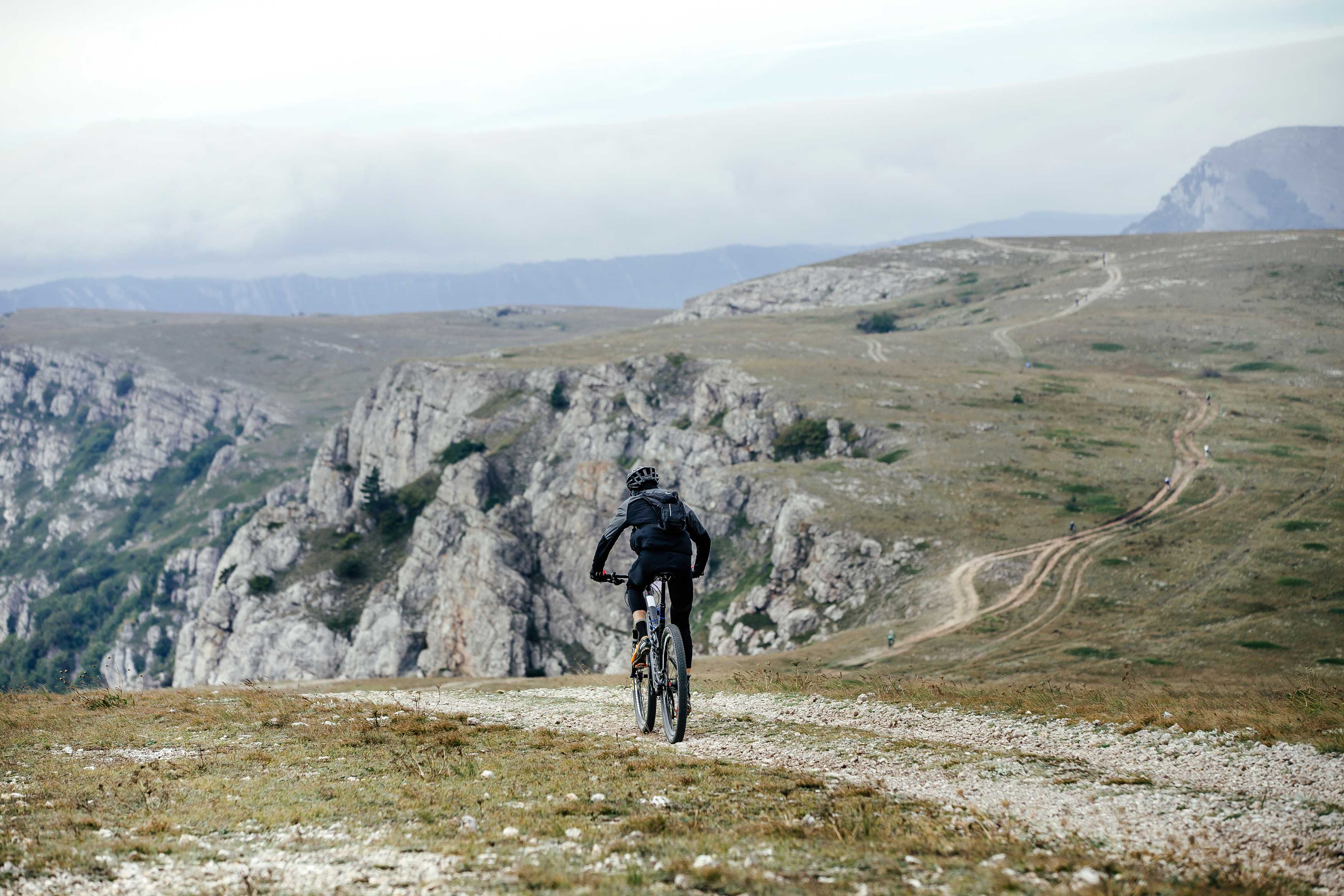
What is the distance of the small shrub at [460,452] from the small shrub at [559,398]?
10049 millimetres

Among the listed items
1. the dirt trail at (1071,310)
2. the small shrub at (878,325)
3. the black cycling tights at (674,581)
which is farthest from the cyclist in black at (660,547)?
the small shrub at (878,325)

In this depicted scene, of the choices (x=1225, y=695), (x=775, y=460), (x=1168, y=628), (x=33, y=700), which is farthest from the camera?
(x=775, y=460)

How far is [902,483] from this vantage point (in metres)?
62.2

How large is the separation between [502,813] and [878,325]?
141440mm

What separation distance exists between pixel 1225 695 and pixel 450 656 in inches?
3007

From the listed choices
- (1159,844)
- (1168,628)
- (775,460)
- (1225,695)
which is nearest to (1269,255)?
(775,460)

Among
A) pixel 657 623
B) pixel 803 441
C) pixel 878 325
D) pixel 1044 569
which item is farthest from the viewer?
pixel 878 325

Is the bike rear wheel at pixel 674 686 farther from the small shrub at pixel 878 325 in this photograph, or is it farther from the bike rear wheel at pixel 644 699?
the small shrub at pixel 878 325

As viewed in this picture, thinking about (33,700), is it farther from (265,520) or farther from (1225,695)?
(265,520)

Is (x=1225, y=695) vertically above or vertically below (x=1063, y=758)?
below

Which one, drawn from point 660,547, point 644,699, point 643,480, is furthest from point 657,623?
point 643,480

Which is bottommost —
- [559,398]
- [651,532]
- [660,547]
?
[660,547]

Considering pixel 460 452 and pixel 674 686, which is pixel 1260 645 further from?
pixel 460 452

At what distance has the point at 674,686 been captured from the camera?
42.4ft
